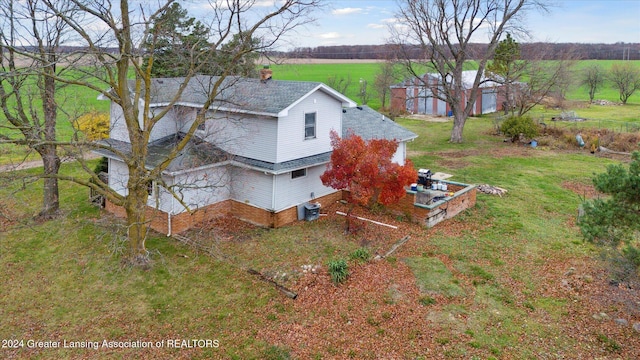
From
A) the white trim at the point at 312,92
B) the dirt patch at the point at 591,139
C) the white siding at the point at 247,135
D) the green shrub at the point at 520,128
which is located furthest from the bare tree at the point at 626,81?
the white siding at the point at 247,135

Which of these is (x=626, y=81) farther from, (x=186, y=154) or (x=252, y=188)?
(x=186, y=154)

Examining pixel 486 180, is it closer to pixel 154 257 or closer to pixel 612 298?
pixel 612 298

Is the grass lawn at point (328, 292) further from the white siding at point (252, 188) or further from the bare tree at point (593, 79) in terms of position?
the bare tree at point (593, 79)

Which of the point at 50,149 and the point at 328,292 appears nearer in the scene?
the point at 328,292

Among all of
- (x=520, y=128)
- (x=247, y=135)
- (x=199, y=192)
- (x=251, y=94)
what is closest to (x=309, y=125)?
(x=247, y=135)

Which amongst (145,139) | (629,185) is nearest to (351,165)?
(145,139)

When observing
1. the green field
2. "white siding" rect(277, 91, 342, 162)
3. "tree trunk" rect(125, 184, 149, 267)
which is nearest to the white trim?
"white siding" rect(277, 91, 342, 162)
